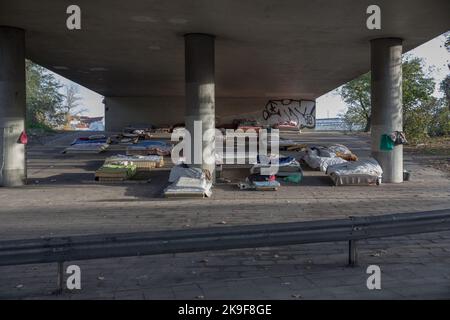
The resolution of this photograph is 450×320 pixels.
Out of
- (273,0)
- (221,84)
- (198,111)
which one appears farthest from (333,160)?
(221,84)

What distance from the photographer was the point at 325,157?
16719mm

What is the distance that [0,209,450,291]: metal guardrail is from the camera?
14.8 feet

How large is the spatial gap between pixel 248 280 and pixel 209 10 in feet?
24.2

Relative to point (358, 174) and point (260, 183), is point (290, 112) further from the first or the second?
point (260, 183)

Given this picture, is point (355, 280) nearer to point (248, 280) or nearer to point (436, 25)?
point (248, 280)

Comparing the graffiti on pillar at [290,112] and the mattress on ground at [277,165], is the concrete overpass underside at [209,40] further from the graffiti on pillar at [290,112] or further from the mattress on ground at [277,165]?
the graffiti on pillar at [290,112]

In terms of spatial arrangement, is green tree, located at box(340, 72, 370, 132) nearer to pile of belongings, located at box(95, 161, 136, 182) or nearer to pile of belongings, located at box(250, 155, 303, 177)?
pile of belongings, located at box(250, 155, 303, 177)

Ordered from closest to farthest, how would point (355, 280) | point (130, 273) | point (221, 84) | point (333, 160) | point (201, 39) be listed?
1. point (355, 280)
2. point (130, 273)
3. point (201, 39)
4. point (333, 160)
5. point (221, 84)

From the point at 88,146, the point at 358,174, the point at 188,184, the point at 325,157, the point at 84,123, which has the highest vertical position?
the point at 84,123

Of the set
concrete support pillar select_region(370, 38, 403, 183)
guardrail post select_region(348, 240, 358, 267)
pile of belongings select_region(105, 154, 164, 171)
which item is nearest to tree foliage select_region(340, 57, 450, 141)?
concrete support pillar select_region(370, 38, 403, 183)

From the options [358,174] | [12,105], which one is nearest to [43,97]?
[12,105]

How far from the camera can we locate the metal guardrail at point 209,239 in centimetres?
450

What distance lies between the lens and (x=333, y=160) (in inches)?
634

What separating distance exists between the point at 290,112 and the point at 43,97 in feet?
89.3
